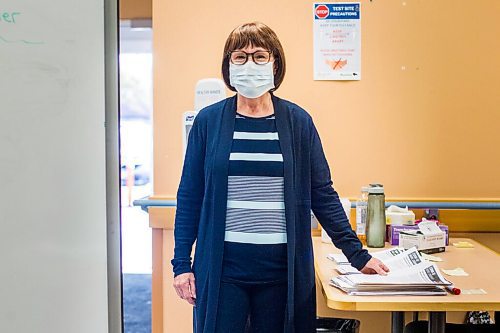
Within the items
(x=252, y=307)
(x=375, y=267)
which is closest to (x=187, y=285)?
(x=252, y=307)

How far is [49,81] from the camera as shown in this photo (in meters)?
1.01

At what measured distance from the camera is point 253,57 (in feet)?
5.82

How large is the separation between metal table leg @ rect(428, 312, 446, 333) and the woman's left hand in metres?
0.18

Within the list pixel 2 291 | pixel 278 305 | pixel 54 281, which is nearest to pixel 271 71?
pixel 278 305

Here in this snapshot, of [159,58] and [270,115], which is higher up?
[159,58]

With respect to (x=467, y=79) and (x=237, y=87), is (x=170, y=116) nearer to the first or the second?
(x=237, y=87)

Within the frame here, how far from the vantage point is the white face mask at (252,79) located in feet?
5.72

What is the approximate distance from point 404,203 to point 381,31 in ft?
2.52

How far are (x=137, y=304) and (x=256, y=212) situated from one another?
2.50 metres

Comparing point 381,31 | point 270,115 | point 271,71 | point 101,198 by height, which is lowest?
point 101,198

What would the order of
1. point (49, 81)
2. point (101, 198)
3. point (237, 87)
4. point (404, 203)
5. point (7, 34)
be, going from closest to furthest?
point (7, 34) → point (49, 81) → point (101, 198) → point (237, 87) → point (404, 203)

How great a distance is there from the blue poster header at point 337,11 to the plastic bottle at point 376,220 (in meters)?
0.79

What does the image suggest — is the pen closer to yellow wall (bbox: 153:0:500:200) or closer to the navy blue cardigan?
the navy blue cardigan

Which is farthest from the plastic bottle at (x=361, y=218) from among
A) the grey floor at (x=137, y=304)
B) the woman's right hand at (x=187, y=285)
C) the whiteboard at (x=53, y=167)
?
the grey floor at (x=137, y=304)
